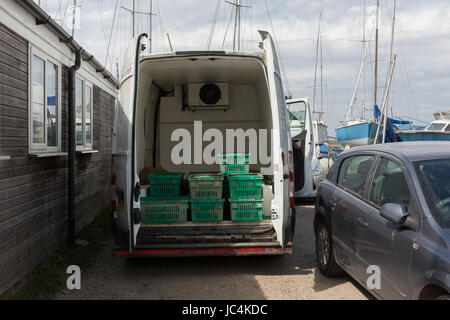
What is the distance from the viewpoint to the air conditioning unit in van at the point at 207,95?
875 centimetres

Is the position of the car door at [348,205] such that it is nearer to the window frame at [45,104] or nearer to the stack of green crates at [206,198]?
the stack of green crates at [206,198]

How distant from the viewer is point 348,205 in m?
4.88

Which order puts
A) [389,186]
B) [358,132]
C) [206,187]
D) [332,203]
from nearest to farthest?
[389,186]
[332,203]
[206,187]
[358,132]

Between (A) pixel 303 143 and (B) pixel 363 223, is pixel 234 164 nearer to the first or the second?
(B) pixel 363 223

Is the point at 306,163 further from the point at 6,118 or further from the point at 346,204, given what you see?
the point at 6,118

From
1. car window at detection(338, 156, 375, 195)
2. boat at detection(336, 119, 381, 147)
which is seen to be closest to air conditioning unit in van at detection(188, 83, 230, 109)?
car window at detection(338, 156, 375, 195)

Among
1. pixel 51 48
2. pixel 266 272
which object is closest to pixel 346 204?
pixel 266 272

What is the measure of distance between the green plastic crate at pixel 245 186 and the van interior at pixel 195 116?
23 cm

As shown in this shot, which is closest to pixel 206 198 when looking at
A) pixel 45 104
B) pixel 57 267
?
pixel 57 267

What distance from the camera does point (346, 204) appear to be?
16.2 ft

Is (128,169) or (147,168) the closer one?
(128,169)

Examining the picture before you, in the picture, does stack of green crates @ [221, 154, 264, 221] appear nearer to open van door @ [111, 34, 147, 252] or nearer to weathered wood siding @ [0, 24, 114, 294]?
open van door @ [111, 34, 147, 252]

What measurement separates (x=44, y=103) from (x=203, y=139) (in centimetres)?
356

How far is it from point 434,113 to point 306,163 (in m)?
17.6
